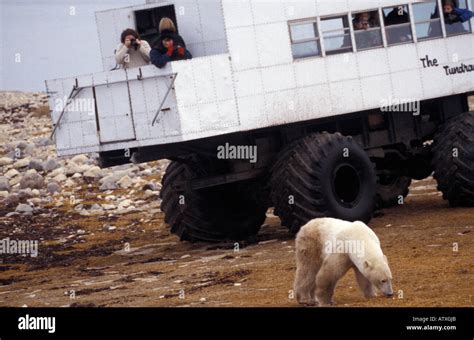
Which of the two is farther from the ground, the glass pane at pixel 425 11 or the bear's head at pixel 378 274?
the glass pane at pixel 425 11

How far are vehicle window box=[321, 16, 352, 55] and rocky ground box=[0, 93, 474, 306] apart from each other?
8.27 feet

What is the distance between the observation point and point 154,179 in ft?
92.0

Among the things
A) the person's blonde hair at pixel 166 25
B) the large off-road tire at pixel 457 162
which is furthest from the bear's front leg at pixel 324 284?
the large off-road tire at pixel 457 162

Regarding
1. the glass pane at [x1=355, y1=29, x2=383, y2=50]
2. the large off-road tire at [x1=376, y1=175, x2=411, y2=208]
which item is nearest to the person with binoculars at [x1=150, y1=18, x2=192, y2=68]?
the glass pane at [x1=355, y1=29, x2=383, y2=50]

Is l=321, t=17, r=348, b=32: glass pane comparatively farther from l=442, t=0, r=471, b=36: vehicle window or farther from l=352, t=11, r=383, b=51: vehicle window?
l=442, t=0, r=471, b=36: vehicle window

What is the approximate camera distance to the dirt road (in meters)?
10.4

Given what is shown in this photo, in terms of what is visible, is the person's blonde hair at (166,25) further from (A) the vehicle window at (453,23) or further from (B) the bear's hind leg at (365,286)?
(B) the bear's hind leg at (365,286)

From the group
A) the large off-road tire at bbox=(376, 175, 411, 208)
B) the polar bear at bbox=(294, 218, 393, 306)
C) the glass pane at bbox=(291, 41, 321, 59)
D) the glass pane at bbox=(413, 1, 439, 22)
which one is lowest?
the polar bear at bbox=(294, 218, 393, 306)

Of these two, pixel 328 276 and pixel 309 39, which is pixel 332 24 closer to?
pixel 309 39

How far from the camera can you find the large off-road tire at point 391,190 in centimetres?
1791

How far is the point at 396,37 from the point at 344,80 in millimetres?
1256

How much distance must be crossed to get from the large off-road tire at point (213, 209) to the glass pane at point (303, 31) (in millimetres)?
2279

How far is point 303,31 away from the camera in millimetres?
15109
